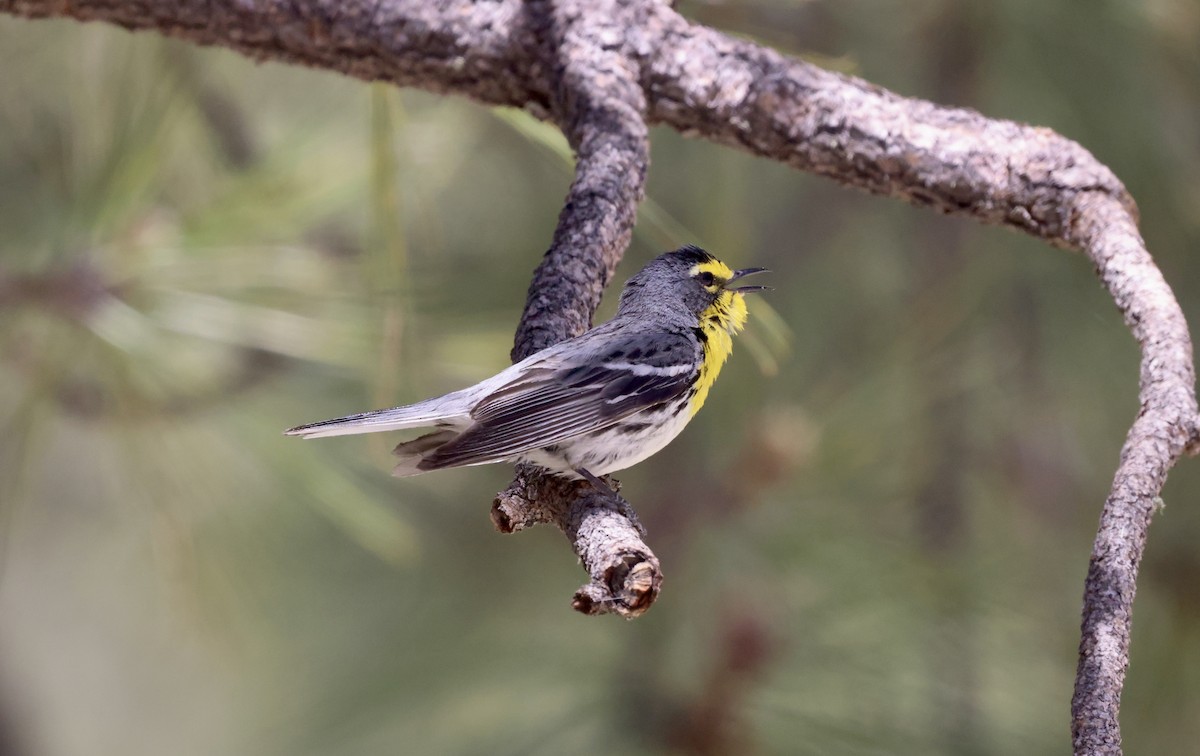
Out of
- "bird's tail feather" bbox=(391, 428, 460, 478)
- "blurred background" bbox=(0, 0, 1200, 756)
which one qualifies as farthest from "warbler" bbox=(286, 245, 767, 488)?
"blurred background" bbox=(0, 0, 1200, 756)

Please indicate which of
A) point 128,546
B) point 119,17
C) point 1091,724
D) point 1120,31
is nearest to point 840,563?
point 1120,31

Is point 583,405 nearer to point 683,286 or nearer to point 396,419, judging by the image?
point 396,419

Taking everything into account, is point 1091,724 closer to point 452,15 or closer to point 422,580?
point 452,15

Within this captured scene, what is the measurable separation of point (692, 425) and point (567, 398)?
0.95 m

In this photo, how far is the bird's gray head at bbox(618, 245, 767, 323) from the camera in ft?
4.56

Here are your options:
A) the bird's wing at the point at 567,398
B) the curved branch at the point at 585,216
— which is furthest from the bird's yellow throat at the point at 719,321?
the curved branch at the point at 585,216

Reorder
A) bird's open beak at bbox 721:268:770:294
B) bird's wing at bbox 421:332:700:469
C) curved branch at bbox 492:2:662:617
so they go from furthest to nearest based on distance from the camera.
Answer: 1. bird's open beak at bbox 721:268:770:294
2. bird's wing at bbox 421:332:700:469
3. curved branch at bbox 492:2:662:617

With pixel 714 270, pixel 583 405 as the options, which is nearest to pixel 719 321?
pixel 714 270

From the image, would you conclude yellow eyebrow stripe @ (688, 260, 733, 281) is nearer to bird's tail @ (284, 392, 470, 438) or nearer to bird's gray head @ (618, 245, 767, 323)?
bird's gray head @ (618, 245, 767, 323)

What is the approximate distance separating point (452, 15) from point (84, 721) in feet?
11.4

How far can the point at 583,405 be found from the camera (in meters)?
1.17

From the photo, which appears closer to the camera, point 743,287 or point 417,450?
point 417,450

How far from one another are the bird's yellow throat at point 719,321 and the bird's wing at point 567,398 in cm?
11

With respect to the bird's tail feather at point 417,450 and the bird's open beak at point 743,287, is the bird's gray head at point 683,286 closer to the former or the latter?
the bird's open beak at point 743,287
